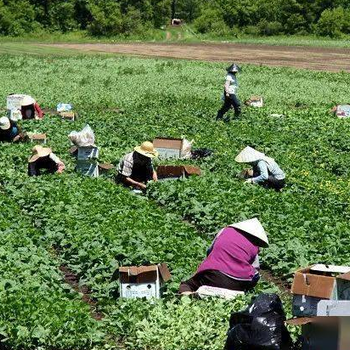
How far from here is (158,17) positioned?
368ft

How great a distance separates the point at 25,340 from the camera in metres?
8.63

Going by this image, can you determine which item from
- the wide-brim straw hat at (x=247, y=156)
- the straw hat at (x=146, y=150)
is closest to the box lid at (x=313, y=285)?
the wide-brim straw hat at (x=247, y=156)

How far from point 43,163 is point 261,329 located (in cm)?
1065

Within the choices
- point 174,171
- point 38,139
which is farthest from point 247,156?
point 38,139

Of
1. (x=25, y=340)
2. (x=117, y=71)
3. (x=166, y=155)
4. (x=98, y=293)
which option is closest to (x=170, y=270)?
(x=98, y=293)

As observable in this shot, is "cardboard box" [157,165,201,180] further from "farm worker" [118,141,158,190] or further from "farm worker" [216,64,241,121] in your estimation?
"farm worker" [216,64,241,121]

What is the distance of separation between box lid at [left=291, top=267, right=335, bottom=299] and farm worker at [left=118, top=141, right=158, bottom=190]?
7.46 meters

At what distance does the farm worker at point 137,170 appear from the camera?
642 inches

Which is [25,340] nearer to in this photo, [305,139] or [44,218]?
[44,218]

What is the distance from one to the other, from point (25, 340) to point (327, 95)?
90.5 feet

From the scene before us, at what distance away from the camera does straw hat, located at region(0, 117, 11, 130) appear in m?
20.8

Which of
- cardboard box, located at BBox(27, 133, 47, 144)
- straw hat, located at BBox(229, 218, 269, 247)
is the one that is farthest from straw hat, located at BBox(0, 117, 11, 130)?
straw hat, located at BBox(229, 218, 269, 247)

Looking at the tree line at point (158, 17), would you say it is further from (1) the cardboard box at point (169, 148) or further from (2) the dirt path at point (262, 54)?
(1) the cardboard box at point (169, 148)

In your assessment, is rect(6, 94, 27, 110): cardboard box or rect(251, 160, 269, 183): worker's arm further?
rect(6, 94, 27, 110): cardboard box
